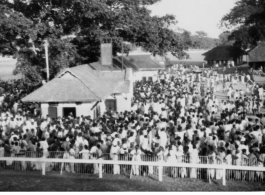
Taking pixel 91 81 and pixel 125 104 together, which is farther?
pixel 125 104

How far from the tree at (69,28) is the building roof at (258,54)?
75.9 ft

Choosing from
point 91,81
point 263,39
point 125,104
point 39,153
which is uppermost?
point 263,39

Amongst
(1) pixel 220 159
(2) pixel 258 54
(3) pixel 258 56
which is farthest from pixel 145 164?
(2) pixel 258 54

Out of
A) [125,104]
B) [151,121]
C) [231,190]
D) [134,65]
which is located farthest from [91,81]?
[134,65]

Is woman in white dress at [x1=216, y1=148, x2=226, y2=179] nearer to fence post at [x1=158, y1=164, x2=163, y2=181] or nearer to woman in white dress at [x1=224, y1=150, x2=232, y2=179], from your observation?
woman in white dress at [x1=224, y1=150, x2=232, y2=179]

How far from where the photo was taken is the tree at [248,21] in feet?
171

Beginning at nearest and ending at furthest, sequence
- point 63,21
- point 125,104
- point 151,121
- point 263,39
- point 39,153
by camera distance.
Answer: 1. point 39,153
2. point 151,121
3. point 125,104
4. point 63,21
5. point 263,39

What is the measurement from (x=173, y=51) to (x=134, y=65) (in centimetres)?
1112

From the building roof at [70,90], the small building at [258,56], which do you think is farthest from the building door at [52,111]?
the small building at [258,56]

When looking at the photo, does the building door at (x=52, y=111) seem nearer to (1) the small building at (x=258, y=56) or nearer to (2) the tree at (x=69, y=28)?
(2) the tree at (x=69, y=28)

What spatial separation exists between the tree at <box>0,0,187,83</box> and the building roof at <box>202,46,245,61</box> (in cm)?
3293

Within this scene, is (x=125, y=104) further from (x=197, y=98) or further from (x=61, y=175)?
(x=61, y=175)

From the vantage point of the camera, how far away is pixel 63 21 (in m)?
28.0

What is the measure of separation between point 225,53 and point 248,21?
890 cm
